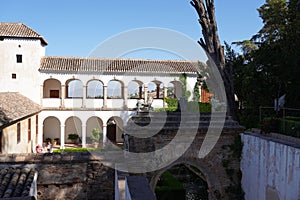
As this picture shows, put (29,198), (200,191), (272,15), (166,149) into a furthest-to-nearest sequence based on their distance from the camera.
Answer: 1. (272,15)
2. (200,191)
3. (166,149)
4. (29,198)

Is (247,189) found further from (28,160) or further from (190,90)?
(190,90)

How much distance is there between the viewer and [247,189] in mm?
9617

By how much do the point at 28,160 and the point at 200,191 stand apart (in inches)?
337

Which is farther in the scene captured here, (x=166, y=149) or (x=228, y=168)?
(x=228, y=168)

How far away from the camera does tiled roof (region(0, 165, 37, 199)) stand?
5.44m

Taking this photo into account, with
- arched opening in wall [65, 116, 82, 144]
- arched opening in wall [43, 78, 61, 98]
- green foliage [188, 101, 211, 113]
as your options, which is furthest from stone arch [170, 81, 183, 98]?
arched opening in wall [43, 78, 61, 98]

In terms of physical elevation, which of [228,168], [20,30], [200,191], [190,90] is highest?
[20,30]

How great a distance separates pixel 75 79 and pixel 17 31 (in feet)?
17.7

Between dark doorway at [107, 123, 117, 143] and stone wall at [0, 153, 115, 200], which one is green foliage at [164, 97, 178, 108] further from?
stone wall at [0, 153, 115, 200]

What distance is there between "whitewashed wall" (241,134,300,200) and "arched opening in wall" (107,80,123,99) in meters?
16.3

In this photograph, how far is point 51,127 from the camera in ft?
82.7

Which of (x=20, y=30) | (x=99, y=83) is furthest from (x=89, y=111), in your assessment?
(x=20, y=30)

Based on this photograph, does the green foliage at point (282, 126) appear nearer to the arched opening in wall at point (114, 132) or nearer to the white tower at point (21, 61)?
the arched opening in wall at point (114, 132)

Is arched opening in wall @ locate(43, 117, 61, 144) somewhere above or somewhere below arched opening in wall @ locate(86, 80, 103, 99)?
below
